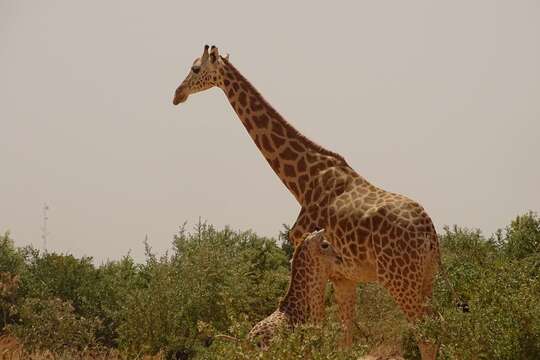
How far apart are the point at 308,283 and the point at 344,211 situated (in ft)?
5.65

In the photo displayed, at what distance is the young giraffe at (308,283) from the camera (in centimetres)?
1270

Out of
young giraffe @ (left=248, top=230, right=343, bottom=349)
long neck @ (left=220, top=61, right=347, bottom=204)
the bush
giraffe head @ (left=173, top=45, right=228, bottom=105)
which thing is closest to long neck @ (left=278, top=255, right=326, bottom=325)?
young giraffe @ (left=248, top=230, right=343, bottom=349)

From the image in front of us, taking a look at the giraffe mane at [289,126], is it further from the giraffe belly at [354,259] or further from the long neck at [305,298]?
the long neck at [305,298]

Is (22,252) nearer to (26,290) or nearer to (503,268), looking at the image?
(26,290)

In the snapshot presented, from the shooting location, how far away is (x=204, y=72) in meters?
16.2

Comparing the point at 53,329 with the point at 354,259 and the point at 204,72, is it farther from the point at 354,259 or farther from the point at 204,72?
the point at 354,259

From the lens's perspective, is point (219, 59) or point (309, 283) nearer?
point (309, 283)

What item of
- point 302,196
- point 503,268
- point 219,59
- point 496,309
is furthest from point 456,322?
point 219,59

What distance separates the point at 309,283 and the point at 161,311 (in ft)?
21.9

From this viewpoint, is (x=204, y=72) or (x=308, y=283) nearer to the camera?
(x=308, y=283)

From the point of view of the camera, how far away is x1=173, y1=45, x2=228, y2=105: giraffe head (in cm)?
1612

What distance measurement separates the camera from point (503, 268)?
12.0 metres

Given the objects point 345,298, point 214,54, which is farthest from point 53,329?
point 345,298

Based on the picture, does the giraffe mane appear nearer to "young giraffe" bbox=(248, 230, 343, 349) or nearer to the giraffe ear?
the giraffe ear
